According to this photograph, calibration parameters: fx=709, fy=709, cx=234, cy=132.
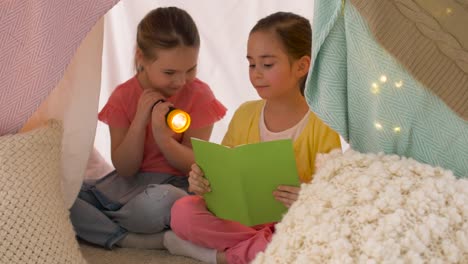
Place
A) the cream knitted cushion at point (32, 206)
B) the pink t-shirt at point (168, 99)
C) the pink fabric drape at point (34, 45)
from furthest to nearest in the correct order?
the pink t-shirt at point (168, 99)
the pink fabric drape at point (34, 45)
the cream knitted cushion at point (32, 206)

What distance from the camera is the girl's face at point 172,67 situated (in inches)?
75.5

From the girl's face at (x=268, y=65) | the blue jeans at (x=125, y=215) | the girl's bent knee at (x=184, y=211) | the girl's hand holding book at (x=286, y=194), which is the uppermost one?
the girl's face at (x=268, y=65)

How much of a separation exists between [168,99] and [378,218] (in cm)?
112

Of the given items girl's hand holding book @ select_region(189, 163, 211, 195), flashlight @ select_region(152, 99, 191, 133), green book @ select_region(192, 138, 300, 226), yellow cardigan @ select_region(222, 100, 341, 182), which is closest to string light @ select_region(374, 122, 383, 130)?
green book @ select_region(192, 138, 300, 226)

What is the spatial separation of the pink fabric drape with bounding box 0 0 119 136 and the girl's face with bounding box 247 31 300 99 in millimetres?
442

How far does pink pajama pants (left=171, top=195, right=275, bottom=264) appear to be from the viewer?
5.29 feet

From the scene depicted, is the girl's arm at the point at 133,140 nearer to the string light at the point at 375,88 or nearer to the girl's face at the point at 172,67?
the girl's face at the point at 172,67

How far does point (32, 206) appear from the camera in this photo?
1261 mm

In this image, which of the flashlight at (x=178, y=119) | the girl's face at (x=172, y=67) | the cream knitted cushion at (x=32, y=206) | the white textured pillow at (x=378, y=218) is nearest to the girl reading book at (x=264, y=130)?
the flashlight at (x=178, y=119)

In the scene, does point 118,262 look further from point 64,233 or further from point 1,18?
point 1,18

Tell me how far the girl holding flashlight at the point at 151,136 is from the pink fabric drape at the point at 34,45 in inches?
18.0

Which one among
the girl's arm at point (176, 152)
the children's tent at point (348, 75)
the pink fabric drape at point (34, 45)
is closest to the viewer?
the children's tent at point (348, 75)

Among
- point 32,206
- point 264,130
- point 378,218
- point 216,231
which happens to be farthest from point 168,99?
point 378,218

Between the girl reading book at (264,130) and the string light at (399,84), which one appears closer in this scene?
the string light at (399,84)
